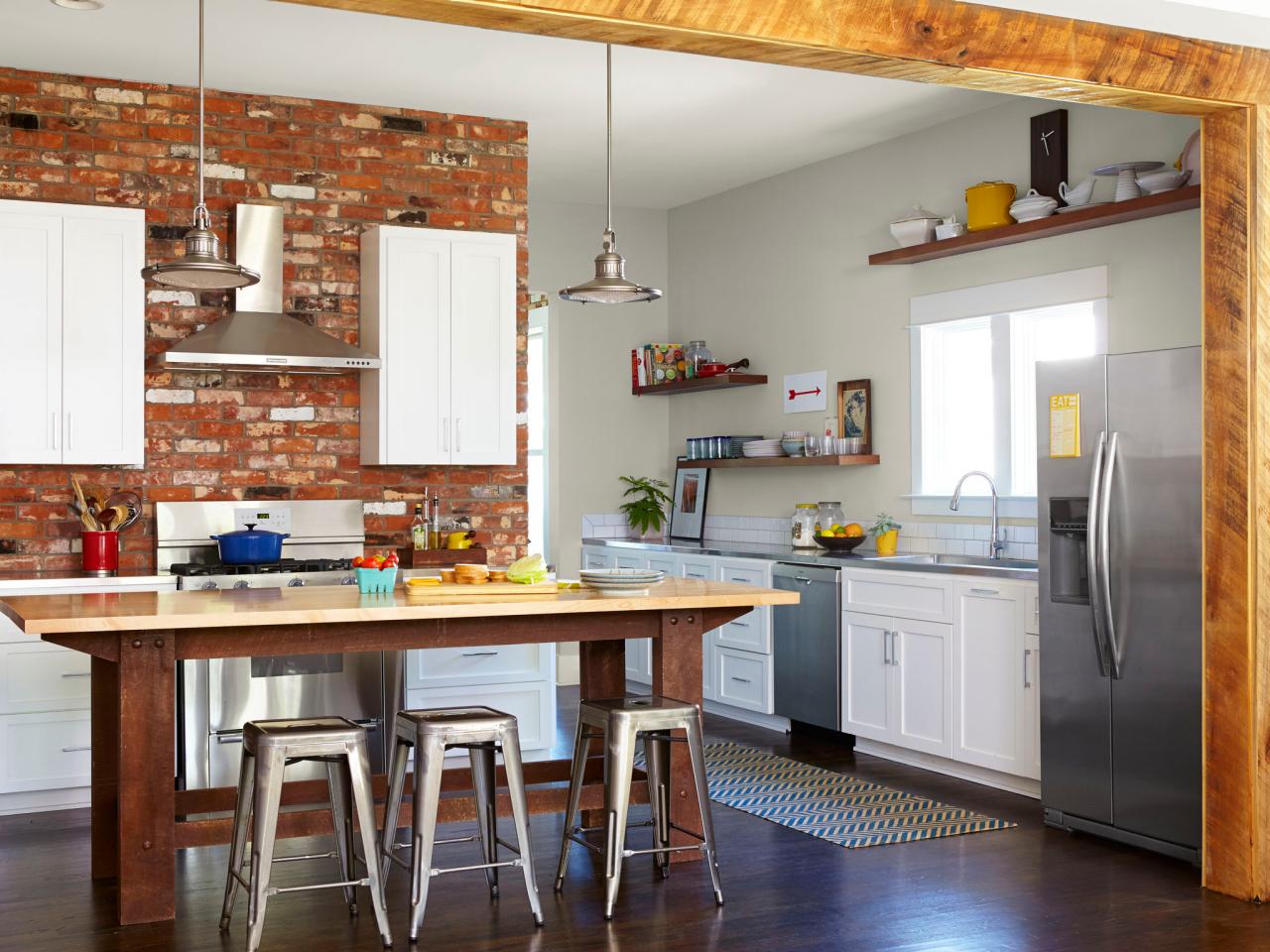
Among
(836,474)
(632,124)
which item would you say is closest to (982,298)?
(836,474)

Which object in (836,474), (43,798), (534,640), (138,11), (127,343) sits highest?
(138,11)

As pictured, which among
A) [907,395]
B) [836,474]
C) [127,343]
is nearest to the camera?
[127,343]

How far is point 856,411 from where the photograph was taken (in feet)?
22.2

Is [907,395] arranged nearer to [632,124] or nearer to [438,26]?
[632,124]

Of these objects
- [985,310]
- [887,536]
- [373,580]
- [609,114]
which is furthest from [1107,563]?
[373,580]

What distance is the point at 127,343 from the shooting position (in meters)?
5.41

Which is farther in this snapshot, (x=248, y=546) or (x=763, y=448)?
(x=763, y=448)

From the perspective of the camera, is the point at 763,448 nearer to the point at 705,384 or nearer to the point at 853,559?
the point at 705,384

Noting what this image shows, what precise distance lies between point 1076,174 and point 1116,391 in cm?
148

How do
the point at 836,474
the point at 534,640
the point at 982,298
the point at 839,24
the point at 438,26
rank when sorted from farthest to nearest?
1. the point at 836,474
2. the point at 982,298
3. the point at 438,26
4. the point at 534,640
5. the point at 839,24

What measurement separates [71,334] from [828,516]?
12.0 ft

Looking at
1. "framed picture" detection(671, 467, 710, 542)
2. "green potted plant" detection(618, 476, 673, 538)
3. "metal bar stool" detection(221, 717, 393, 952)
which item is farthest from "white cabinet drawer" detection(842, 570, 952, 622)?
"metal bar stool" detection(221, 717, 393, 952)

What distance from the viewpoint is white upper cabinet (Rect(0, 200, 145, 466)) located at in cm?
523

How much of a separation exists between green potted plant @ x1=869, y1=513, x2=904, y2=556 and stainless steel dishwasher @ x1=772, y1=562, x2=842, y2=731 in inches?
17.0
